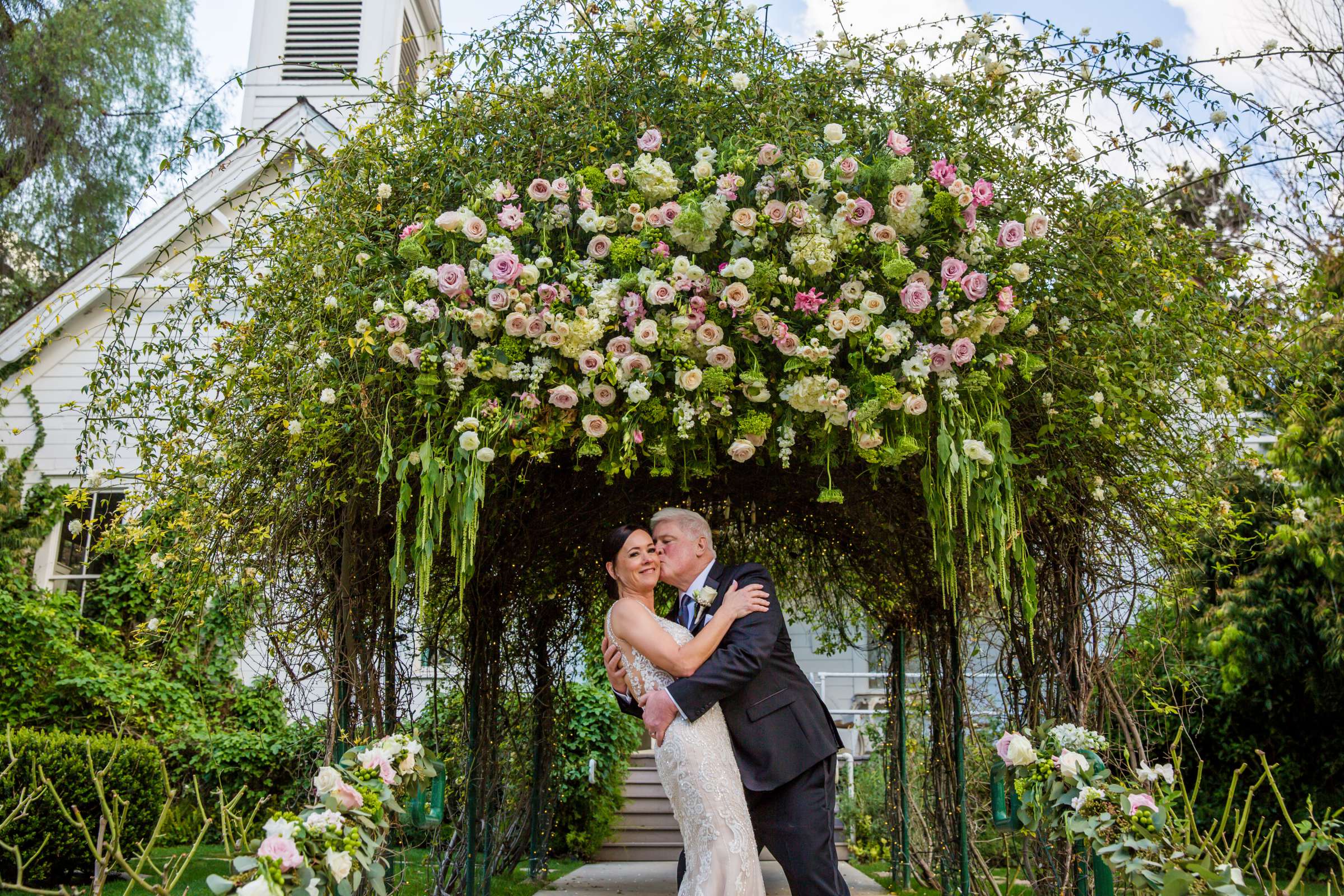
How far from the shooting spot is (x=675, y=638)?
367 cm

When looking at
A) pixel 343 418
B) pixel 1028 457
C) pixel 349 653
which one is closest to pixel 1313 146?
pixel 1028 457

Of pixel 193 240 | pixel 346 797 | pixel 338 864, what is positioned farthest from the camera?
pixel 193 240

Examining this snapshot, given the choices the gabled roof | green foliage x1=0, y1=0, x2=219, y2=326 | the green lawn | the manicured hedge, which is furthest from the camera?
green foliage x1=0, y1=0, x2=219, y2=326

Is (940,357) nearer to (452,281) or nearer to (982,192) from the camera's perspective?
(982,192)

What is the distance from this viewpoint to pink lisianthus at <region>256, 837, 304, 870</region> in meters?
2.38

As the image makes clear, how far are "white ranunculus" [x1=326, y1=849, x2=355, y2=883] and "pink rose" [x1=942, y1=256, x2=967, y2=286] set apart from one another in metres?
2.41

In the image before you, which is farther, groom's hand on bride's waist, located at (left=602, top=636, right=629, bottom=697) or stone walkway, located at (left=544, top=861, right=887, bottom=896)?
stone walkway, located at (left=544, top=861, right=887, bottom=896)

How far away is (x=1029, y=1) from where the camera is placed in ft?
11.8

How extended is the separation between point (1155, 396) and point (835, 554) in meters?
3.21

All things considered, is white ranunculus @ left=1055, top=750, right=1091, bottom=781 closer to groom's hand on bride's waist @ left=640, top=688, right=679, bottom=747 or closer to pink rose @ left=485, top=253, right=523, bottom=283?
groom's hand on bride's waist @ left=640, top=688, right=679, bottom=747

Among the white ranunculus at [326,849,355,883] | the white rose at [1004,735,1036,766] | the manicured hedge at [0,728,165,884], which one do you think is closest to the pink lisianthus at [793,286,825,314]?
the white rose at [1004,735,1036,766]

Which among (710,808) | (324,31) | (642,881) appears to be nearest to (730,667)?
(710,808)

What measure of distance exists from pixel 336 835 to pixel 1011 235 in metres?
2.65

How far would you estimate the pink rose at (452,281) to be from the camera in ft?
10.7
